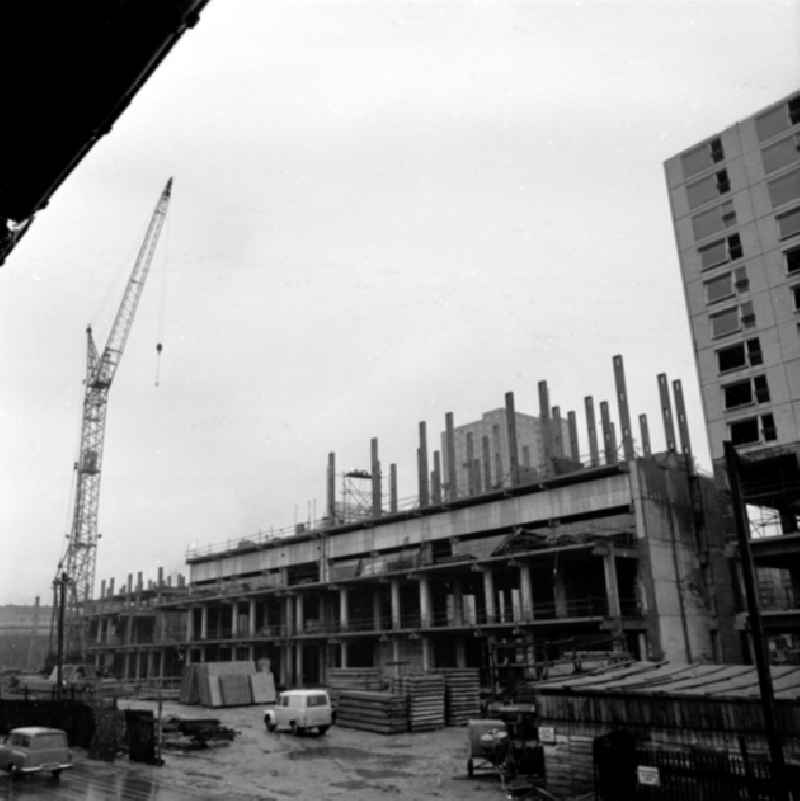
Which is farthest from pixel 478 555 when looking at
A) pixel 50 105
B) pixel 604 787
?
pixel 50 105

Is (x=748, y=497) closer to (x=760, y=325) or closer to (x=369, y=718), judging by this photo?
(x=760, y=325)

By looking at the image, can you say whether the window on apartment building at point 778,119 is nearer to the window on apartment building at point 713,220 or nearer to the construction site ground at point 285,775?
the window on apartment building at point 713,220

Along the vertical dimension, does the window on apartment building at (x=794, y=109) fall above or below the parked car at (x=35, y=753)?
above

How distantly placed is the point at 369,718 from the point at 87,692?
724 inches

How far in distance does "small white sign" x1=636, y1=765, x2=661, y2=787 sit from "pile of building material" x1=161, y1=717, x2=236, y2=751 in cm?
2127

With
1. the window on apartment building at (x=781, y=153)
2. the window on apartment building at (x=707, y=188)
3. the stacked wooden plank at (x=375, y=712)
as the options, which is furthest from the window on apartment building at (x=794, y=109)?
the stacked wooden plank at (x=375, y=712)

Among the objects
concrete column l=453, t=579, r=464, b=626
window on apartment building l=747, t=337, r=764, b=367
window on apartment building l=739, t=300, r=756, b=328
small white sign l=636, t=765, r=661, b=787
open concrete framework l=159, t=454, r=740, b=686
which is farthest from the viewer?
concrete column l=453, t=579, r=464, b=626

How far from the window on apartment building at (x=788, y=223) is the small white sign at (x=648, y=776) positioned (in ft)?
128

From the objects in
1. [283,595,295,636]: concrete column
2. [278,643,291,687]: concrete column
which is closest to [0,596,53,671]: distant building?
[278,643,291,687]: concrete column

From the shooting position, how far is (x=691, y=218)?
51.2 meters

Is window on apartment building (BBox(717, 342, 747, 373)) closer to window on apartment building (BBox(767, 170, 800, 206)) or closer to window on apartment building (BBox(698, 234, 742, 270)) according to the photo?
window on apartment building (BBox(698, 234, 742, 270))

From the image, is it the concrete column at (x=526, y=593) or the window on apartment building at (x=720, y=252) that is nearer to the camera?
the window on apartment building at (x=720, y=252)

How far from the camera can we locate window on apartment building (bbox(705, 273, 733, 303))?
48500mm

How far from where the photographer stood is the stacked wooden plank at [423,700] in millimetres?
38344
